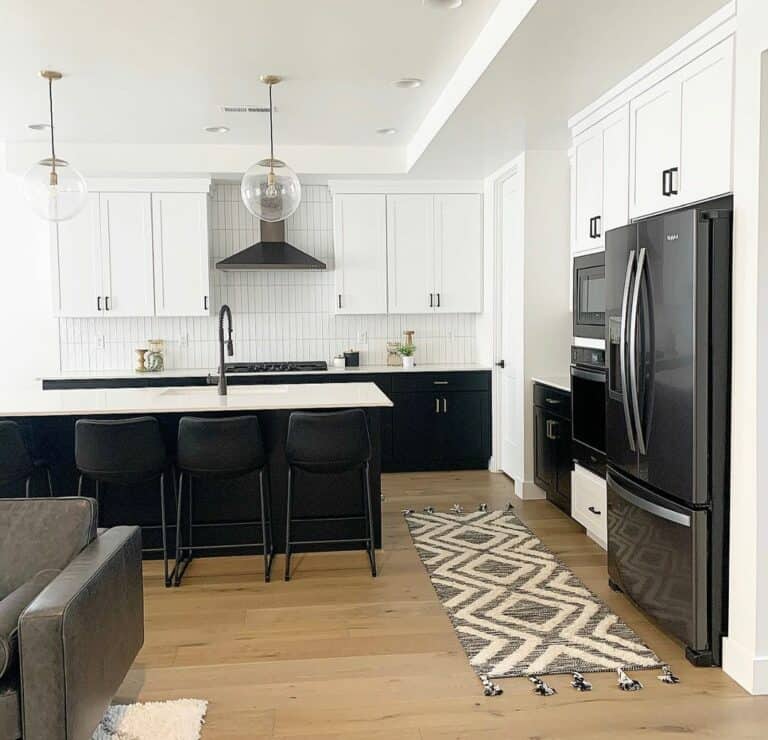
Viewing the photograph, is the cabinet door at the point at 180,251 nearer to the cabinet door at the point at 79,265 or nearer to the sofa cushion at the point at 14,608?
the cabinet door at the point at 79,265

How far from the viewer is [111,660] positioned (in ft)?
8.30

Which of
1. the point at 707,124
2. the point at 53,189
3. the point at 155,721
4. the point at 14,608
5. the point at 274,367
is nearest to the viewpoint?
the point at 14,608

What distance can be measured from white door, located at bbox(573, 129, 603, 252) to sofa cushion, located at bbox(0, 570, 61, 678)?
3.45 metres

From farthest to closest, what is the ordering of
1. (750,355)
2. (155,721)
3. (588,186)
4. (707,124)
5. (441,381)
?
(441,381) → (588,186) → (707,124) → (750,355) → (155,721)

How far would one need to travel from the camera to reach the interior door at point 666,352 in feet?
9.65

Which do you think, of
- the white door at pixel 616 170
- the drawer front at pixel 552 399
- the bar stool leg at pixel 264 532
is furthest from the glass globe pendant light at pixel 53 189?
the drawer front at pixel 552 399

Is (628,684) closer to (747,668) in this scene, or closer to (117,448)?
(747,668)

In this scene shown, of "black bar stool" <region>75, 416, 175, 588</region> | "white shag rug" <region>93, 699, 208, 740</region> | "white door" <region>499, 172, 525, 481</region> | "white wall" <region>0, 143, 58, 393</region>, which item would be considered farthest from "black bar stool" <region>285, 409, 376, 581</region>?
"white wall" <region>0, 143, 58, 393</region>

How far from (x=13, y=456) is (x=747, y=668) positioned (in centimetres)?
342

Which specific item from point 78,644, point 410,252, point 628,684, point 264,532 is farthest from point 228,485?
point 410,252

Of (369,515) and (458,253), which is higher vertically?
(458,253)

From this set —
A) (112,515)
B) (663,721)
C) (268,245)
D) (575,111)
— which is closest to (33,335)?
(268,245)

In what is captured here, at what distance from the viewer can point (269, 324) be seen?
280 inches

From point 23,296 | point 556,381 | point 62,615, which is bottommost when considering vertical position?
point 62,615
